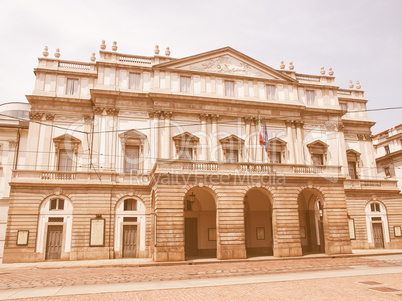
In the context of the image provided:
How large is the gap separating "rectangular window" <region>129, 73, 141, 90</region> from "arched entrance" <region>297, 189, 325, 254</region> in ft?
55.3

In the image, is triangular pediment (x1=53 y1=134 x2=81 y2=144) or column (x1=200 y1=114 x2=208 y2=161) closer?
triangular pediment (x1=53 y1=134 x2=81 y2=144)

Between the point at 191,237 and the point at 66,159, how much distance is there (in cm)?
1210

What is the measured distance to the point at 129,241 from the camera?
87.0 ft

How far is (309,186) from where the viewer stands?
80.3 ft

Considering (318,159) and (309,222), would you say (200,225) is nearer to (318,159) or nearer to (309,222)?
(309,222)

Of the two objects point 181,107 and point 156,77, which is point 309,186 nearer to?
point 181,107

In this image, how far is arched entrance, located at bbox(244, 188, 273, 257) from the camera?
91.3ft

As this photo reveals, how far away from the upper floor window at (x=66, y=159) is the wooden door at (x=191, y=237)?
34.9 ft

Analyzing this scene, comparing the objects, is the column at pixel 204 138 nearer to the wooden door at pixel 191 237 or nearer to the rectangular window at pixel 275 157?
the wooden door at pixel 191 237

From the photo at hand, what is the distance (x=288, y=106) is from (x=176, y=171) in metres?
14.5

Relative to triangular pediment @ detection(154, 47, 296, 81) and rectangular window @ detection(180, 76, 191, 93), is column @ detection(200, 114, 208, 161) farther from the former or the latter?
triangular pediment @ detection(154, 47, 296, 81)

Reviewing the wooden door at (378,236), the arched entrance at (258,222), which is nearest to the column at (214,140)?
the arched entrance at (258,222)

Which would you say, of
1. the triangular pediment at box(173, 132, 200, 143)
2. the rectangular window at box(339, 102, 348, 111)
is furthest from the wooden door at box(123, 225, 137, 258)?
the rectangular window at box(339, 102, 348, 111)

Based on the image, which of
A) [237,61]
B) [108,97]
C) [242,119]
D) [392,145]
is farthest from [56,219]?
[392,145]
